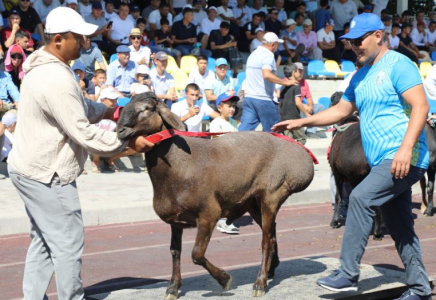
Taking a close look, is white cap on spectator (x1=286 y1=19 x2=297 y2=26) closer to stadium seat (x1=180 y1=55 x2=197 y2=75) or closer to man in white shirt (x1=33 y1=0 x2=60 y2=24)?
stadium seat (x1=180 y1=55 x2=197 y2=75)

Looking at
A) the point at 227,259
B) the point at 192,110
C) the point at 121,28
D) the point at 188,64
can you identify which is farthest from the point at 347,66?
the point at 227,259

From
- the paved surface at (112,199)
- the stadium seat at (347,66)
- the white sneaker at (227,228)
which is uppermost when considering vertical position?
the white sneaker at (227,228)

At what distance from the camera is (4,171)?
1305 centimetres

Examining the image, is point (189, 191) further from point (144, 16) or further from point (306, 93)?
point (144, 16)

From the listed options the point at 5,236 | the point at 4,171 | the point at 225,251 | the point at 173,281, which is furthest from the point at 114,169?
the point at 173,281

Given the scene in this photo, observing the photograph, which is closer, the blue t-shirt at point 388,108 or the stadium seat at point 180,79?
the blue t-shirt at point 388,108

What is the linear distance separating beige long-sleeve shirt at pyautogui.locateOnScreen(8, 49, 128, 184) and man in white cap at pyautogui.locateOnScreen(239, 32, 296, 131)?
20.6 feet

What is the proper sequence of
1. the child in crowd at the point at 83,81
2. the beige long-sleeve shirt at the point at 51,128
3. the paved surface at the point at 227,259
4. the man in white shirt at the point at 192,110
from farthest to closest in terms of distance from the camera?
the child in crowd at the point at 83,81 < the man in white shirt at the point at 192,110 < the paved surface at the point at 227,259 < the beige long-sleeve shirt at the point at 51,128

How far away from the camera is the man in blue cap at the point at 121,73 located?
15.4 metres

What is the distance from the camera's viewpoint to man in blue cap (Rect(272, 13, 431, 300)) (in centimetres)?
585

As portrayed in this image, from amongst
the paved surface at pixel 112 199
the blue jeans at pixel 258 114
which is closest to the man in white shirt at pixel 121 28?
the paved surface at pixel 112 199

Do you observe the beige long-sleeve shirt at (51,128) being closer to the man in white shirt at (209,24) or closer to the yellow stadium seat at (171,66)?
the yellow stadium seat at (171,66)

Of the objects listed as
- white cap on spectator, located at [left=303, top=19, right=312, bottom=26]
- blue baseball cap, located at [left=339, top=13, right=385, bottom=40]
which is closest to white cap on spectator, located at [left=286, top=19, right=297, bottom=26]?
white cap on spectator, located at [left=303, top=19, right=312, bottom=26]

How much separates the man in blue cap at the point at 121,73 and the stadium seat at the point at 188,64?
3454 millimetres
